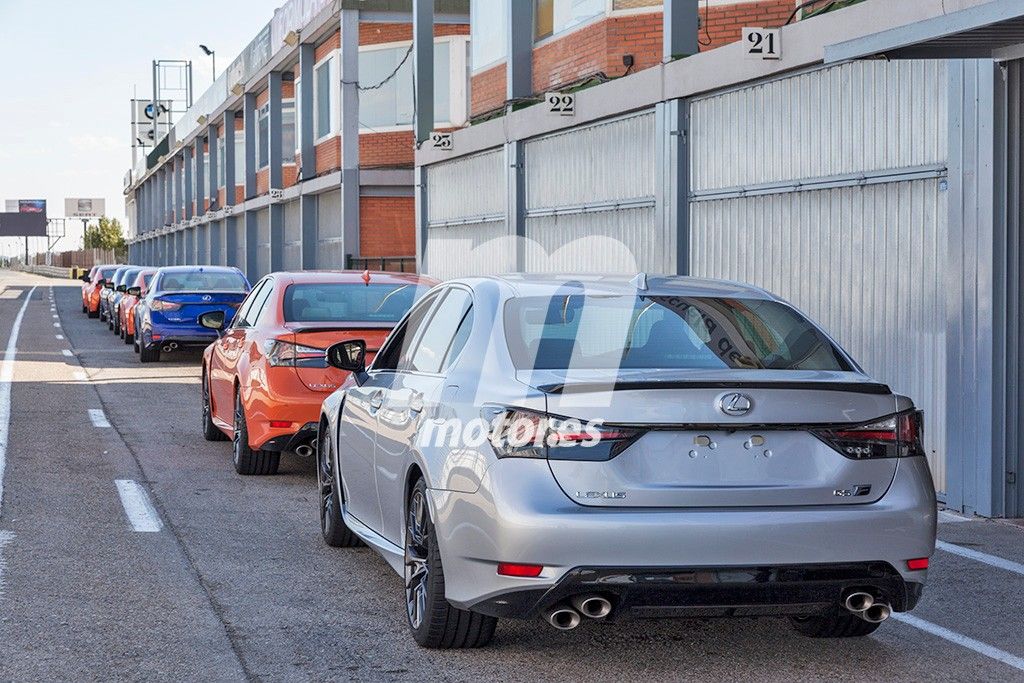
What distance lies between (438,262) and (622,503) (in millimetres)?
19834

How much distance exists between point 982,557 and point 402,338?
348cm

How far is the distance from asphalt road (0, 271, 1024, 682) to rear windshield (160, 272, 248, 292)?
42.7ft

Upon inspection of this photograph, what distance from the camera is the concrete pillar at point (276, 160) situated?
137 ft

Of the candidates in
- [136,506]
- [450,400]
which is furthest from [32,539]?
[450,400]

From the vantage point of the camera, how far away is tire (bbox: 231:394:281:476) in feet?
38.3

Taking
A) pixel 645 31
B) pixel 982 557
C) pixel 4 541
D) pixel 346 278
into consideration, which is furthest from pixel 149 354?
pixel 982 557

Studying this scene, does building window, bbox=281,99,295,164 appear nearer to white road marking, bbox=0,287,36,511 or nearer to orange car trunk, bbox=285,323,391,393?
white road marking, bbox=0,287,36,511

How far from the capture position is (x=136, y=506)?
10219 millimetres

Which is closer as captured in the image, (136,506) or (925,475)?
(925,475)

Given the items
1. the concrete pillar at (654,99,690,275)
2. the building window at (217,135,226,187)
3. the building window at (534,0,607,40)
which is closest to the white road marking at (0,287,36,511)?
the concrete pillar at (654,99,690,275)

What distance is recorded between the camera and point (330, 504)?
28.5 feet

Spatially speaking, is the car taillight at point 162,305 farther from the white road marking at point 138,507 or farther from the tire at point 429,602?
the tire at point 429,602

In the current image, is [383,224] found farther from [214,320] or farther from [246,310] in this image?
[246,310]

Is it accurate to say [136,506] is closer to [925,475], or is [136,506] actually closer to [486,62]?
[925,475]
